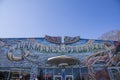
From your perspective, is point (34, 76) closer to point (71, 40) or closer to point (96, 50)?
point (71, 40)

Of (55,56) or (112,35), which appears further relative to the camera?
(112,35)

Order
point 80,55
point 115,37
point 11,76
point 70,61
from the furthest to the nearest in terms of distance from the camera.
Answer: point 115,37 < point 80,55 < point 11,76 < point 70,61

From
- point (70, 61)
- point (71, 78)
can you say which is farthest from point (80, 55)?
point (70, 61)

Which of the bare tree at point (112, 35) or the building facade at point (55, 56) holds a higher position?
the bare tree at point (112, 35)

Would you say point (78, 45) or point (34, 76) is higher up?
point (78, 45)

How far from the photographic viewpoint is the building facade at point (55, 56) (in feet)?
68.1

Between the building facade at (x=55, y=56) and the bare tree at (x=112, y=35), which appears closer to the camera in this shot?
the building facade at (x=55, y=56)

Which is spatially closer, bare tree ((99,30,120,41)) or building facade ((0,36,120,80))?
building facade ((0,36,120,80))

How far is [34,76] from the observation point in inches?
806

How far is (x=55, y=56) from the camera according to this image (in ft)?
69.2

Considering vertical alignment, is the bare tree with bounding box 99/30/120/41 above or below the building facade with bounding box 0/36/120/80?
above

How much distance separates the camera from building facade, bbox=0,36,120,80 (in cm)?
2077

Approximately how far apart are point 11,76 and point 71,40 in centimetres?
787

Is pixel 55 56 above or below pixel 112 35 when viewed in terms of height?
below
